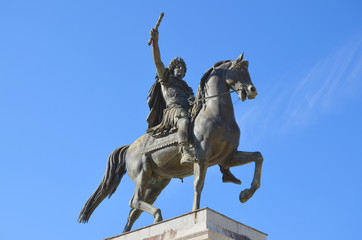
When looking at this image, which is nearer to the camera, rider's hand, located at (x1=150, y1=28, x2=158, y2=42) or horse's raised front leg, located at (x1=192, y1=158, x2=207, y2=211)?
horse's raised front leg, located at (x1=192, y1=158, x2=207, y2=211)

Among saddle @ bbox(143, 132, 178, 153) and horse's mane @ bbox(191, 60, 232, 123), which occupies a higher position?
horse's mane @ bbox(191, 60, 232, 123)

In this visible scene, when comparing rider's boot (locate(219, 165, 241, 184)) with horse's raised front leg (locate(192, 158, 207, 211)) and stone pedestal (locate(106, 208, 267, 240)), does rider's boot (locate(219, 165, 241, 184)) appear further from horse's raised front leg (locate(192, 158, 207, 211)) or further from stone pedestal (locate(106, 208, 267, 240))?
stone pedestal (locate(106, 208, 267, 240))

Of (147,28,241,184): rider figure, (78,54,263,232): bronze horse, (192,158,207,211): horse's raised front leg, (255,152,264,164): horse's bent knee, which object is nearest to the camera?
(192,158,207,211): horse's raised front leg

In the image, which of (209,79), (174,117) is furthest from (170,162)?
(209,79)

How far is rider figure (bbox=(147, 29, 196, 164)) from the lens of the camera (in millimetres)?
13918

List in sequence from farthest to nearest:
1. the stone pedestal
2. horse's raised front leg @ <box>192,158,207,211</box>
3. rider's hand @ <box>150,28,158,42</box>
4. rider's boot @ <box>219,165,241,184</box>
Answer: rider's boot @ <box>219,165,241,184</box>
rider's hand @ <box>150,28,158,42</box>
horse's raised front leg @ <box>192,158,207,211</box>
the stone pedestal

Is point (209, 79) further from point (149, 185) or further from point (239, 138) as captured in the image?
point (149, 185)

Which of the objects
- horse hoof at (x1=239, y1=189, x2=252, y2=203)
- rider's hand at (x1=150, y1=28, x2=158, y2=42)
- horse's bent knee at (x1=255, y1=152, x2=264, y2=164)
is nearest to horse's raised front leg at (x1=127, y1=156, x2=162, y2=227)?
horse hoof at (x1=239, y1=189, x2=252, y2=203)

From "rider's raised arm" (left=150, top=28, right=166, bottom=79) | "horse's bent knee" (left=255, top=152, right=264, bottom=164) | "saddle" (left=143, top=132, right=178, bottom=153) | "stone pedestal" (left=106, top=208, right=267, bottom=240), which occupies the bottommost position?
"stone pedestal" (left=106, top=208, right=267, bottom=240)

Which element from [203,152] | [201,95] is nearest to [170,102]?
[201,95]

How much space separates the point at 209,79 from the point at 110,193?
3.63 metres

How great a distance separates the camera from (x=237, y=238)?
1242 cm

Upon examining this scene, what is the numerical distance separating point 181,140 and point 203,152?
55 centimetres

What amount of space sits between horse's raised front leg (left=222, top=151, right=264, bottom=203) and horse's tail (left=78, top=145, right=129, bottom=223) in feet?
8.99
